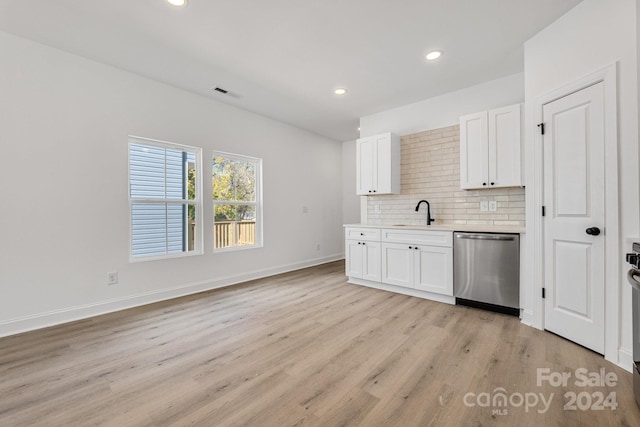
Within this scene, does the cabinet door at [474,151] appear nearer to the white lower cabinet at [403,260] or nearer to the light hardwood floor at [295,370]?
the white lower cabinet at [403,260]

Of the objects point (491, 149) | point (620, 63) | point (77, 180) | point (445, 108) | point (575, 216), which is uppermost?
point (445, 108)

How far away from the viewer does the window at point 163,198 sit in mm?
3555

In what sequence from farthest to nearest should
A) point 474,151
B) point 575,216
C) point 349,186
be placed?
point 349,186, point 474,151, point 575,216

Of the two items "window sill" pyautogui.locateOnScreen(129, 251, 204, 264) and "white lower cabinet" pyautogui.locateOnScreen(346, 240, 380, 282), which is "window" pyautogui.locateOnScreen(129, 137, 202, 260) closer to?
"window sill" pyautogui.locateOnScreen(129, 251, 204, 264)

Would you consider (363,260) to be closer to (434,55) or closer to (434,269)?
(434,269)

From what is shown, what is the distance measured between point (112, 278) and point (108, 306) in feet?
1.03

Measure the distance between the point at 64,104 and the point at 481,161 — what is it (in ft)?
15.4

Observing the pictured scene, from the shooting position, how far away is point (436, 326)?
2.77 metres

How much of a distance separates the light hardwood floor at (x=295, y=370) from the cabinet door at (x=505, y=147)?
1.54 m

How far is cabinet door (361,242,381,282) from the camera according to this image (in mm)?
4094

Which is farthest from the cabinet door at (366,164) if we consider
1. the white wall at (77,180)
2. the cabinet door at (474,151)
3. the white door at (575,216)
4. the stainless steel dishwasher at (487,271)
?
the white door at (575,216)

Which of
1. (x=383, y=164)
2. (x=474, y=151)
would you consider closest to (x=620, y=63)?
(x=474, y=151)

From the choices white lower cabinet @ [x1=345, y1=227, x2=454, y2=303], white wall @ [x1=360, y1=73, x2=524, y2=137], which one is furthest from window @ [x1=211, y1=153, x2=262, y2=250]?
white wall @ [x1=360, y1=73, x2=524, y2=137]

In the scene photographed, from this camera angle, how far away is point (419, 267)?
365cm
